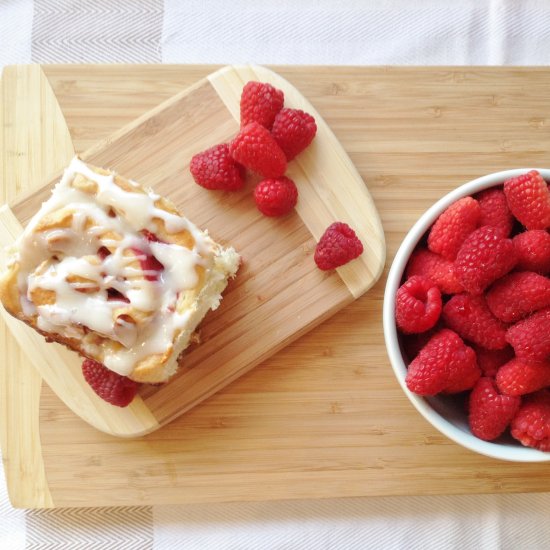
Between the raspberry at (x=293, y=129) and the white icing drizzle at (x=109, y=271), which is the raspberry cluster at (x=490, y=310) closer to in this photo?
the raspberry at (x=293, y=129)

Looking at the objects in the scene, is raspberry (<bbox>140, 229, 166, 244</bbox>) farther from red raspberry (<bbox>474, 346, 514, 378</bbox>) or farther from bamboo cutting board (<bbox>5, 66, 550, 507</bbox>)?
red raspberry (<bbox>474, 346, 514, 378</bbox>)

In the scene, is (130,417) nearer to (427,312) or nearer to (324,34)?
(427,312)

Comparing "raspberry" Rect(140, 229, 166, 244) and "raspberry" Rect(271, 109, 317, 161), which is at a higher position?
"raspberry" Rect(271, 109, 317, 161)

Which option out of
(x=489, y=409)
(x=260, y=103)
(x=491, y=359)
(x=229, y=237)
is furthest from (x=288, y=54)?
(x=489, y=409)

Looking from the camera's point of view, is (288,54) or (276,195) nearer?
(276,195)

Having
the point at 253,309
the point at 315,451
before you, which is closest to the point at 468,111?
the point at 253,309

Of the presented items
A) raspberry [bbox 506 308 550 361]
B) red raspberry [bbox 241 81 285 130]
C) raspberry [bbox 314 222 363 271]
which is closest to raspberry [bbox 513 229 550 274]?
raspberry [bbox 506 308 550 361]

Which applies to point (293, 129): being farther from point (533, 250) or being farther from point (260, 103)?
point (533, 250)
